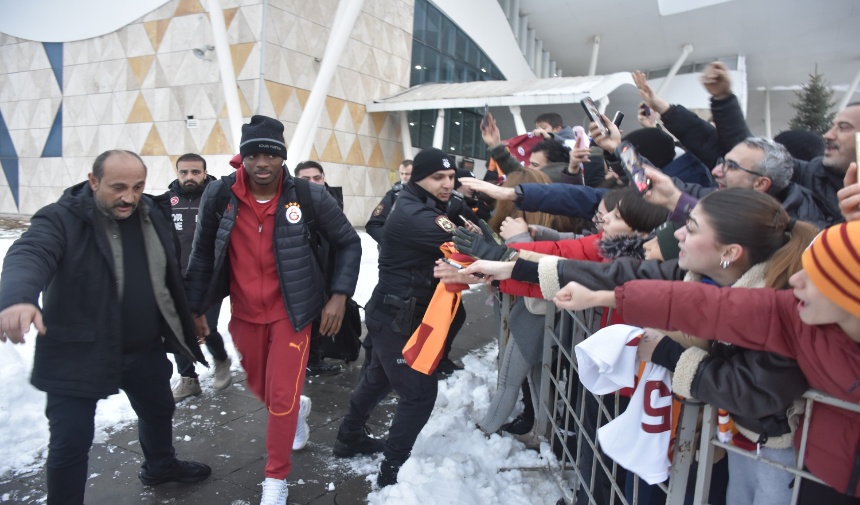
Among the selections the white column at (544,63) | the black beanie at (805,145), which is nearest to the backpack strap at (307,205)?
the black beanie at (805,145)

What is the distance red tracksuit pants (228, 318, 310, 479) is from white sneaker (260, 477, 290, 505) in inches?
1.2

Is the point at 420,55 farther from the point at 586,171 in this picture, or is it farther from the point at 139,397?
the point at 139,397

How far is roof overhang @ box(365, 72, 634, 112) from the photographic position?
51.1 feet

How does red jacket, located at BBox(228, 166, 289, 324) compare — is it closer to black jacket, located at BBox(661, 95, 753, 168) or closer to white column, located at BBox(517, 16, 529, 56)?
black jacket, located at BBox(661, 95, 753, 168)

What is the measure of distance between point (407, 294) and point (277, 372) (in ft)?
2.93

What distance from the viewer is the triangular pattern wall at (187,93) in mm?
14945

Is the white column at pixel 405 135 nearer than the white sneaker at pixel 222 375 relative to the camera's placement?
No

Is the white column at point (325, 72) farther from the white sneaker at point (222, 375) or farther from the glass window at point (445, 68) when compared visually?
the white sneaker at point (222, 375)

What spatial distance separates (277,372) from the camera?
10.2ft

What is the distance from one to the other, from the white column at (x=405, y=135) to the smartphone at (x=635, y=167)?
54.6 feet

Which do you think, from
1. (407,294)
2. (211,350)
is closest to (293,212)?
(407,294)

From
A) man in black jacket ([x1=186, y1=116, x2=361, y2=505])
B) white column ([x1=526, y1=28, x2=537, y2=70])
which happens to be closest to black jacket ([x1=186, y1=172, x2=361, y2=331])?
man in black jacket ([x1=186, y1=116, x2=361, y2=505])

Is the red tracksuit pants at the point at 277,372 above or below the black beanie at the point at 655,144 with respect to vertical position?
below

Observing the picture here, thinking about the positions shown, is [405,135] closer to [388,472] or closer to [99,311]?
[388,472]
